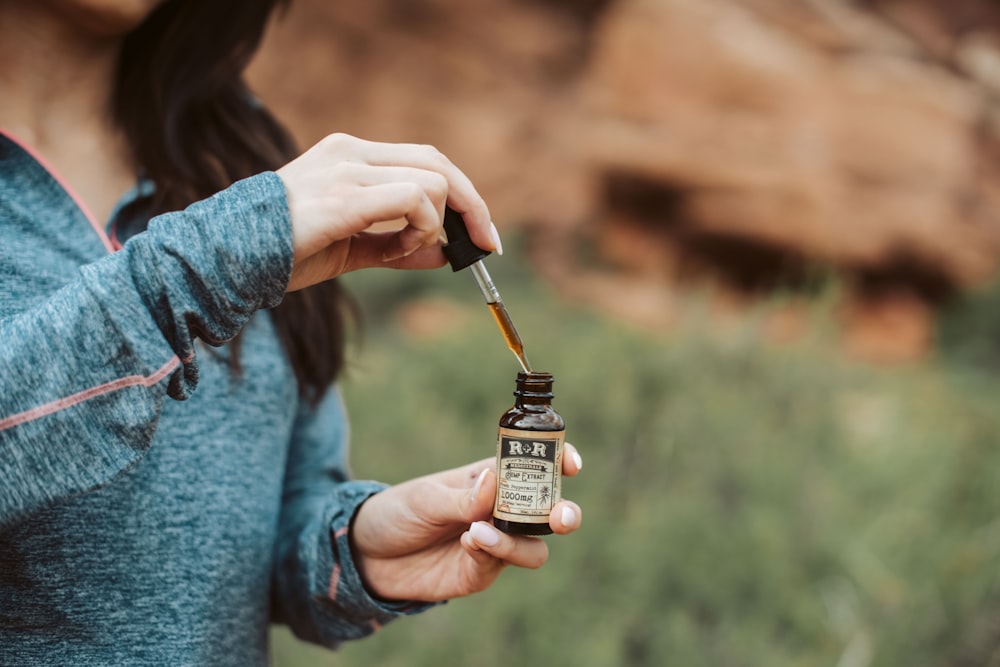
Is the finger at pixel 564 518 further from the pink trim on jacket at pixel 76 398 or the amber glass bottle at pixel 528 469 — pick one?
the pink trim on jacket at pixel 76 398

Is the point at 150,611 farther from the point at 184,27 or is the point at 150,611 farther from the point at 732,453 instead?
the point at 732,453

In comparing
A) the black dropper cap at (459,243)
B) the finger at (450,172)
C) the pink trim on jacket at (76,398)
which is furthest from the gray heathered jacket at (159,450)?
the black dropper cap at (459,243)

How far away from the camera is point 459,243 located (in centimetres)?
112

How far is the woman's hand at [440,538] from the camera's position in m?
1.14

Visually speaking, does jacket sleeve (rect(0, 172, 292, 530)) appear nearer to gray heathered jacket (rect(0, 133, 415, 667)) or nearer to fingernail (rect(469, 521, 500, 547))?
gray heathered jacket (rect(0, 133, 415, 667))

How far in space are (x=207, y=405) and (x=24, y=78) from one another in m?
0.57

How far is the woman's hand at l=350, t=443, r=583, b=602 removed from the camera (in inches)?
45.0

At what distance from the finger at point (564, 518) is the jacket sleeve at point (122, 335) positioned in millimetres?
436

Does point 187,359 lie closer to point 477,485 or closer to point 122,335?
point 122,335

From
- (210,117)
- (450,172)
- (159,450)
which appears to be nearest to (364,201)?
(450,172)

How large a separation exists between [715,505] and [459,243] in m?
2.67

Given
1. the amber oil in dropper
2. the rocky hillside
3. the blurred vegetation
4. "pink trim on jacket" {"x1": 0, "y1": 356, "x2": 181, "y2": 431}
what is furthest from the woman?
the rocky hillside

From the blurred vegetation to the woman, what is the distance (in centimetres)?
127

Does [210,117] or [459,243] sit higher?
[210,117]
